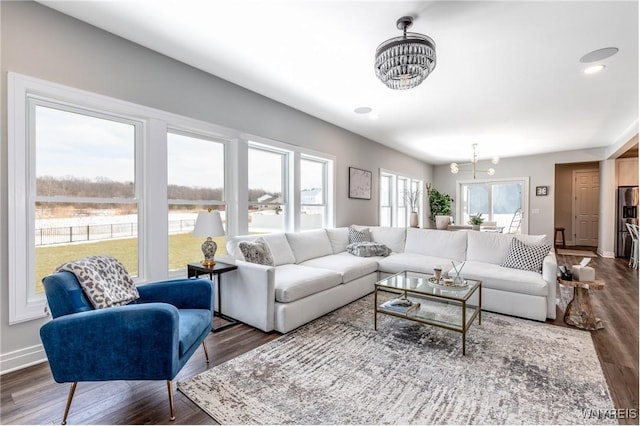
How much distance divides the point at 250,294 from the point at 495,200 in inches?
325

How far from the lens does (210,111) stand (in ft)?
11.0

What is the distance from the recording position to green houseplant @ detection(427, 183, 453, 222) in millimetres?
8836

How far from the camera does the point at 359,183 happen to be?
19.4ft

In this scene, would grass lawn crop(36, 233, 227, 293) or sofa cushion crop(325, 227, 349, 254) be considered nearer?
grass lawn crop(36, 233, 227, 293)

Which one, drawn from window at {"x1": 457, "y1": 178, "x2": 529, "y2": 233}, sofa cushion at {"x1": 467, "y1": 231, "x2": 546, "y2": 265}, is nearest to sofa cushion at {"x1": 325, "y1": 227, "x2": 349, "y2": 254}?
sofa cushion at {"x1": 467, "y1": 231, "x2": 546, "y2": 265}

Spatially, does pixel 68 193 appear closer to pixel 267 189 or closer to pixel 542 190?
pixel 267 189

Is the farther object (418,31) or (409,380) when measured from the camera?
(418,31)

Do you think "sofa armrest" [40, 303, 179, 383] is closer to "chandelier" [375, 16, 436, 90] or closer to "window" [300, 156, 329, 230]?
"chandelier" [375, 16, 436, 90]

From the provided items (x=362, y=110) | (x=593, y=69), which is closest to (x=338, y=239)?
(x=362, y=110)

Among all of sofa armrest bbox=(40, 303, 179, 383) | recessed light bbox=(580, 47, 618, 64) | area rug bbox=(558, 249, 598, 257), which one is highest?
recessed light bbox=(580, 47, 618, 64)

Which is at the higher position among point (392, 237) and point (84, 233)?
point (84, 233)

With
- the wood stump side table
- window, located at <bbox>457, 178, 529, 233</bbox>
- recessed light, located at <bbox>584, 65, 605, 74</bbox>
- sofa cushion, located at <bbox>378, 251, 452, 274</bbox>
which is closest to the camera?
the wood stump side table

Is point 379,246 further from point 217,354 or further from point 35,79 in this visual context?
point 35,79

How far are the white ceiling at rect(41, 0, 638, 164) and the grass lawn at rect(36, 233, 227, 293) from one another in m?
1.85
